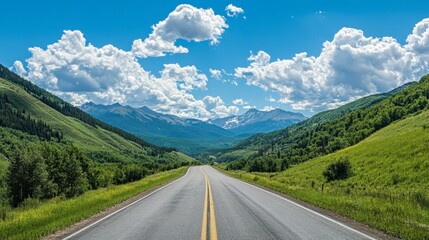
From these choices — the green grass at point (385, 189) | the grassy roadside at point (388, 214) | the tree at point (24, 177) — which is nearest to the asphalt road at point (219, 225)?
the grassy roadside at point (388, 214)

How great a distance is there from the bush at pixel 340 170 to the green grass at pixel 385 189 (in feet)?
4.80

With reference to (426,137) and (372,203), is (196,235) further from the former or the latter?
(426,137)

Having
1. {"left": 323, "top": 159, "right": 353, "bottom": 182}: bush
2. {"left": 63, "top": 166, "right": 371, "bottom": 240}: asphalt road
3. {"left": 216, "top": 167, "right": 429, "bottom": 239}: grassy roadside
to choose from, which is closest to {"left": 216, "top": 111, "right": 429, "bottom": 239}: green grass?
{"left": 216, "top": 167, "right": 429, "bottom": 239}: grassy roadside

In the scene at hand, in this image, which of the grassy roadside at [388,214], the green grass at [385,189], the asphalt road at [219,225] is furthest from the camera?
the green grass at [385,189]

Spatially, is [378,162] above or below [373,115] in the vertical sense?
below

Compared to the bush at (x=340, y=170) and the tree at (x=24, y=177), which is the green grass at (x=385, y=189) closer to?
the bush at (x=340, y=170)

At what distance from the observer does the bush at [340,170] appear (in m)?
53.5

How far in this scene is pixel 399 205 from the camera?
17.9 m

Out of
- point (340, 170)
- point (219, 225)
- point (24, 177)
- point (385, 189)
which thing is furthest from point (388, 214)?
point (24, 177)

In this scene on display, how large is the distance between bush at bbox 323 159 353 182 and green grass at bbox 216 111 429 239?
1.46 meters

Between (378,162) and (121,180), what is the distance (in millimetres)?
89857

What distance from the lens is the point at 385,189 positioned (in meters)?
36.4

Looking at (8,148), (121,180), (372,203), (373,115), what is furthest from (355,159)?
(8,148)

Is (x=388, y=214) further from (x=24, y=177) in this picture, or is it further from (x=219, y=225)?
(x=24, y=177)
